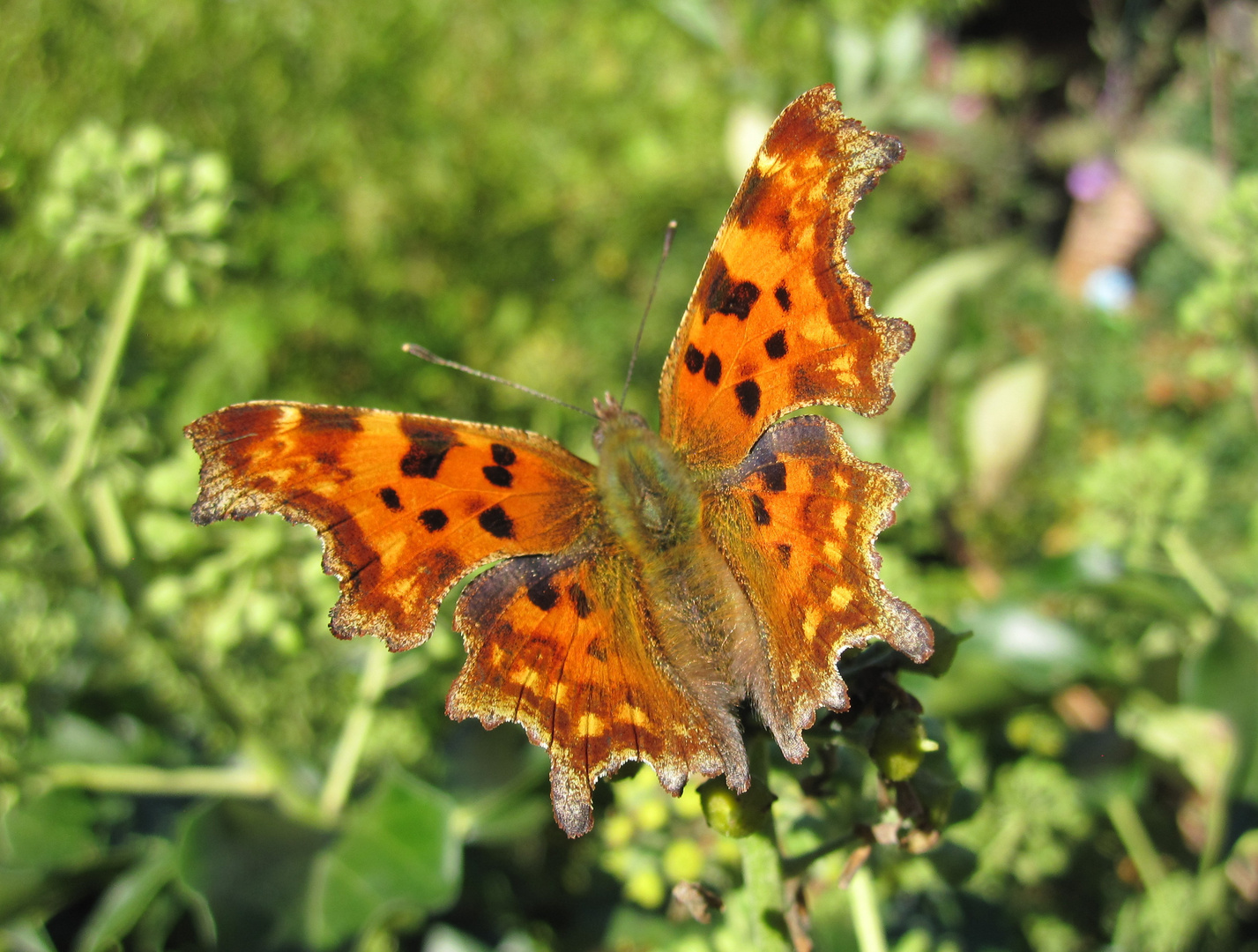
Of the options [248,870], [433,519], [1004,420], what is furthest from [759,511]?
[1004,420]

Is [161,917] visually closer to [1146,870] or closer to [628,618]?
[628,618]

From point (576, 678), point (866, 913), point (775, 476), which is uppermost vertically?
point (775, 476)

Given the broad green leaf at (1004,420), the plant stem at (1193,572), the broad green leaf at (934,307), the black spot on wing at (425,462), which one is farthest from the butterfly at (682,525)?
the broad green leaf at (1004,420)

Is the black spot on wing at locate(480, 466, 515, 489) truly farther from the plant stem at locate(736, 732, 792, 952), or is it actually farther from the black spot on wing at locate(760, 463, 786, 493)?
the plant stem at locate(736, 732, 792, 952)

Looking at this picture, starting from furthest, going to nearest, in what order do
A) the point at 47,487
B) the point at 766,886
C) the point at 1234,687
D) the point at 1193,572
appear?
the point at 1193,572 < the point at 1234,687 < the point at 47,487 < the point at 766,886

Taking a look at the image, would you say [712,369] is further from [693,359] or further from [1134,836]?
[1134,836]

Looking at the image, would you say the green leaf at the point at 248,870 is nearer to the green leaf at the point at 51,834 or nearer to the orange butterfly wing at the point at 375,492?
the green leaf at the point at 51,834

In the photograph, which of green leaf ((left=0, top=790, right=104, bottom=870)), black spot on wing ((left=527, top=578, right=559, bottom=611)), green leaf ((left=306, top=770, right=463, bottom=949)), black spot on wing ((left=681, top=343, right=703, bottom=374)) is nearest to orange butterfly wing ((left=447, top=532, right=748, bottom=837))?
black spot on wing ((left=527, top=578, right=559, bottom=611))
